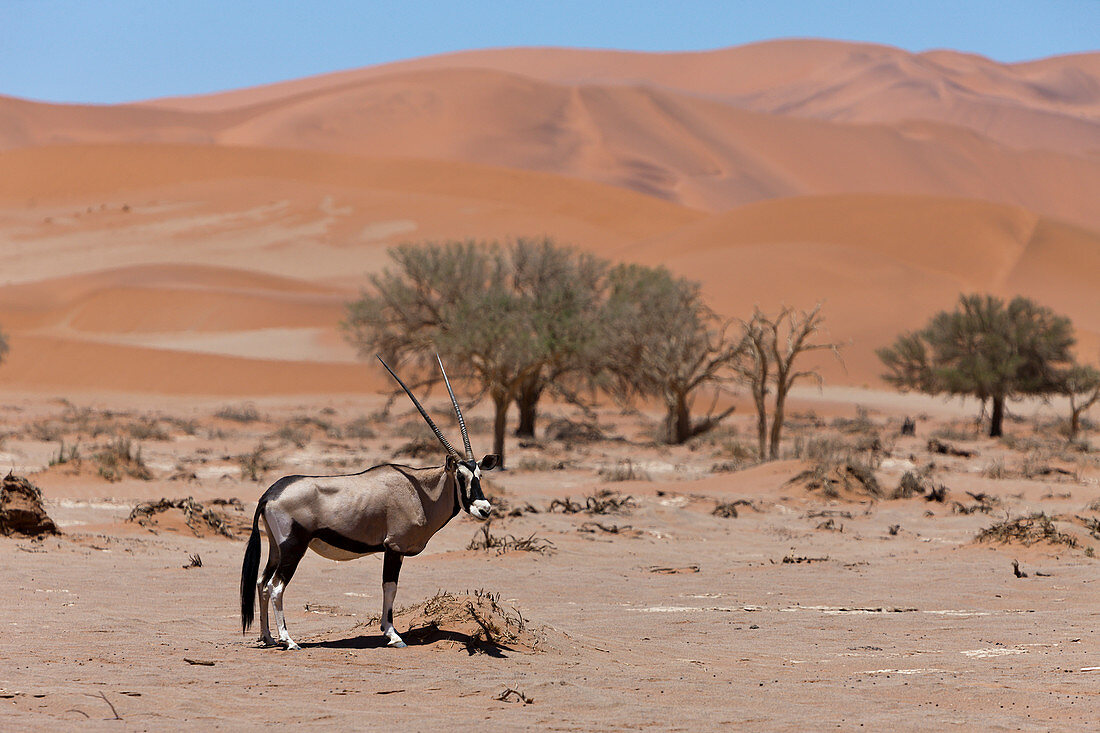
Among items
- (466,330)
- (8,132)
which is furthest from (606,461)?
(8,132)

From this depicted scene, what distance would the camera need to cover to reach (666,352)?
30.9 meters

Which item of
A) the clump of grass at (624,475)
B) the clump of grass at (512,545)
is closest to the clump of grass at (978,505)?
the clump of grass at (624,475)

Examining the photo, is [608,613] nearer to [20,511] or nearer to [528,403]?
[20,511]

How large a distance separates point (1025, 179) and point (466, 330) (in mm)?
151731

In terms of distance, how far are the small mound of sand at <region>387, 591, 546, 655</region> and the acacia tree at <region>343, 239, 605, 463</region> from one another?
17408 mm

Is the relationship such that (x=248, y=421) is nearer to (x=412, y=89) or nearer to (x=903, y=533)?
(x=903, y=533)

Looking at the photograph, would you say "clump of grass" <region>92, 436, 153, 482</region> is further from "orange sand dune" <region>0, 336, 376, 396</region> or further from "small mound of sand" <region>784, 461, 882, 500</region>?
"orange sand dune" <region>0, 336, 376, 396</region>

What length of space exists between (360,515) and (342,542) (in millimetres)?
188

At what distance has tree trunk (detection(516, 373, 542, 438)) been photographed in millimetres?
30641

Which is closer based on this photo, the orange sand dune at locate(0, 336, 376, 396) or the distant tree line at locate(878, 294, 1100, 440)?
the distant tree line at locate(878, 294, 1100, 440)

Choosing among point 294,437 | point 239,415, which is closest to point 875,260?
point 239,415

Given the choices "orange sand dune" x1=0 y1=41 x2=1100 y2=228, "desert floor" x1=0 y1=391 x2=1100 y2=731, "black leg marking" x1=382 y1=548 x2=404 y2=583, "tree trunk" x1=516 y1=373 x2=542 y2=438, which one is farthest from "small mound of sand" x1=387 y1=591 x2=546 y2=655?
"orange sand dune" x1=0 y1=41 x2=1100 y2=228

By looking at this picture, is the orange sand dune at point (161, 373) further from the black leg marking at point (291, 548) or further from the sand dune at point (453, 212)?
the black leg marking at point (291, 548)

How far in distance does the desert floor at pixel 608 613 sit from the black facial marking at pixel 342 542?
633 millimetres
